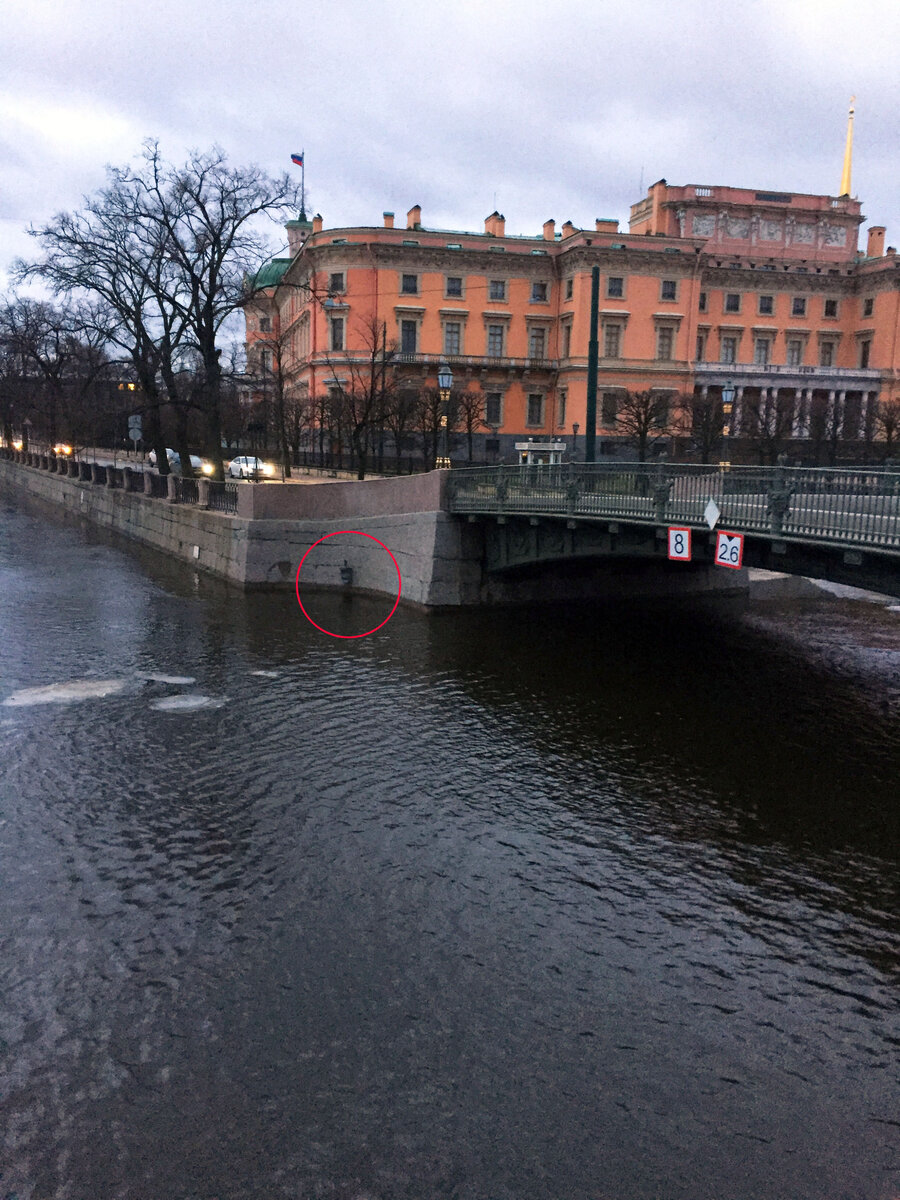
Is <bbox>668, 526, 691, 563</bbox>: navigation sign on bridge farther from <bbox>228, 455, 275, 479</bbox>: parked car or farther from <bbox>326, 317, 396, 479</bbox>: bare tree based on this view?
<bbox>326, 317, 396, 479</bbox>: bare tree

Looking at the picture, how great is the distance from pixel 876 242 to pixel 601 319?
112ft

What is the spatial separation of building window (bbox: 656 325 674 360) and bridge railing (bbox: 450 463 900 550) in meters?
47.7

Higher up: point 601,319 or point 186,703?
point 601,319

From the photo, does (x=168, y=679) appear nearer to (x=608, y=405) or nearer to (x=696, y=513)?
(x=696, y=513)

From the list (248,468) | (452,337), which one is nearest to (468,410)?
(248,468)

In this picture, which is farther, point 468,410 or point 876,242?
point 876,242

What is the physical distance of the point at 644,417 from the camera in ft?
169

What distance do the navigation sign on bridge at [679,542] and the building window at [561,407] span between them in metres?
51.1

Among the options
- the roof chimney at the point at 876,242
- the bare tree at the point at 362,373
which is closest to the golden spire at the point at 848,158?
the roof chimney at the point at 876,242

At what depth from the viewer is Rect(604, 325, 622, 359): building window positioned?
65750mm

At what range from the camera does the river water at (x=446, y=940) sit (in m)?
6.76

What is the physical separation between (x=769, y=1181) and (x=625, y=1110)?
3.55 feet

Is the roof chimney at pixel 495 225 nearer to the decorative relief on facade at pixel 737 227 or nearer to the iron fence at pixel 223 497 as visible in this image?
the decorative relief on facade at pixel 737 227

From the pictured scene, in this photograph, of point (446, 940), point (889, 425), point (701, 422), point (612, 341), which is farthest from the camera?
point (612, 341)
